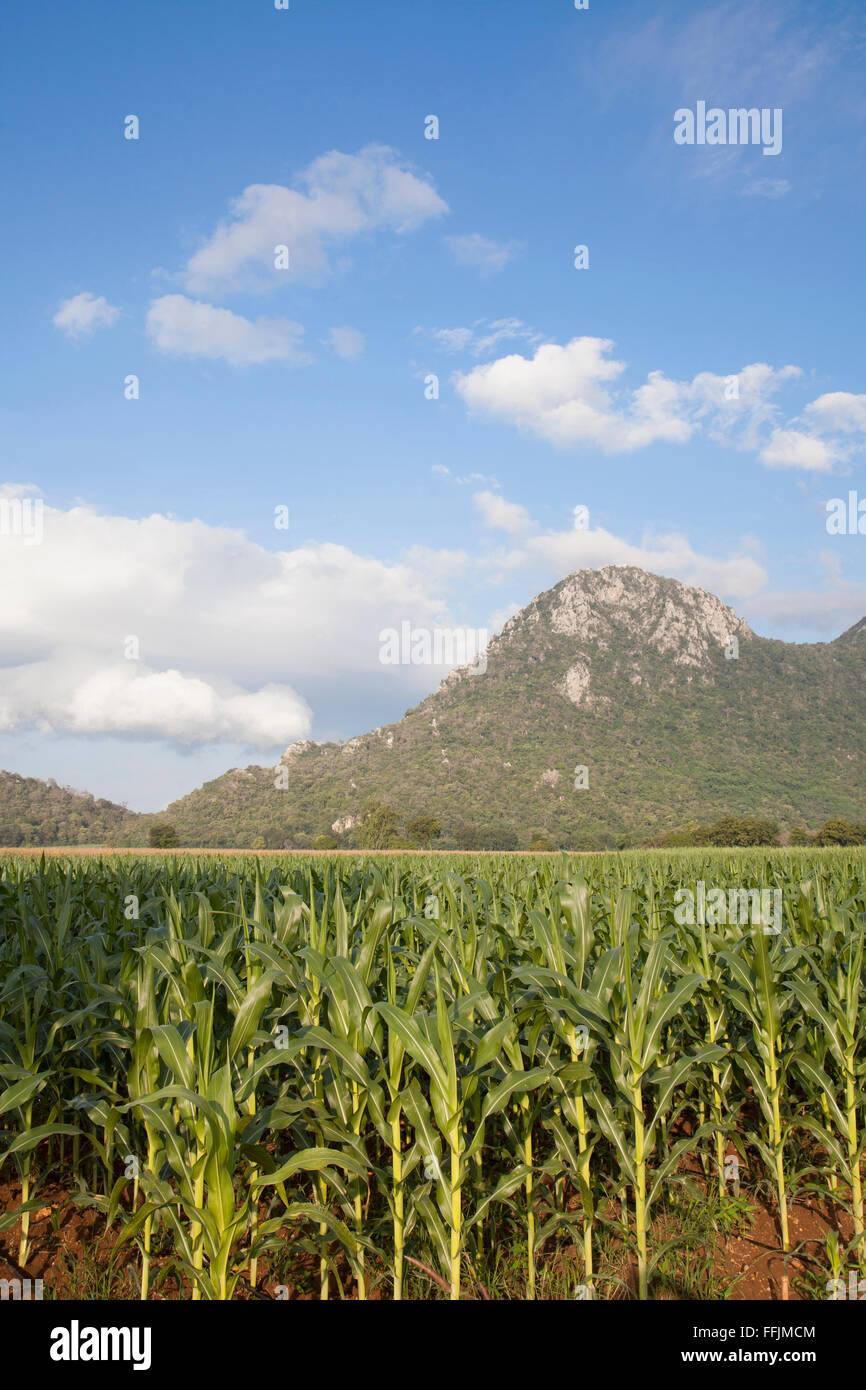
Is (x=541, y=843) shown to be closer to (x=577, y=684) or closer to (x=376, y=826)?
(x=376, y=826)

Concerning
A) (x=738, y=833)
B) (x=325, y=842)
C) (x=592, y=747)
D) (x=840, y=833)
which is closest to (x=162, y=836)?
(x=325, y=842)

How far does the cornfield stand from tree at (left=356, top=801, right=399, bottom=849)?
68167 millimetres

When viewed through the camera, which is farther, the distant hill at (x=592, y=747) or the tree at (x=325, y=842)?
the distant hill at (x=592, y=747)

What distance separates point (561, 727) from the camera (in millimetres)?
95438

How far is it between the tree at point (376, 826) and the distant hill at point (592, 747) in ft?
13.4

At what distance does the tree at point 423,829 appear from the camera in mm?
76812

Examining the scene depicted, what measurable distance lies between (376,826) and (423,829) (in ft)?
18.0

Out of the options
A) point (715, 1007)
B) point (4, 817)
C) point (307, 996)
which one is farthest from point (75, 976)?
point (4, 817)

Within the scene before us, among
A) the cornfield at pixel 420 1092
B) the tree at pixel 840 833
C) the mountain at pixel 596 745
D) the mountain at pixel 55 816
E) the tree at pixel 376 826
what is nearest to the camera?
the cornfield at pixel 420 1092

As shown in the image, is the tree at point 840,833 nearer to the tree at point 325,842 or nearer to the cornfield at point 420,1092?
the tree at point 325,842

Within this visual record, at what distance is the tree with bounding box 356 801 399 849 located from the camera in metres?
73.6

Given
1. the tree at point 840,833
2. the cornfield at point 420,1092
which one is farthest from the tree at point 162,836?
the cornfield at point 420,1092

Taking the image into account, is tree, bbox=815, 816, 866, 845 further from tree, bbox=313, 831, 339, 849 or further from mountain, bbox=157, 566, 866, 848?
tree, bbox=313, 831, 339, 849
